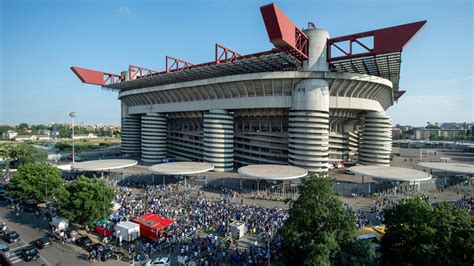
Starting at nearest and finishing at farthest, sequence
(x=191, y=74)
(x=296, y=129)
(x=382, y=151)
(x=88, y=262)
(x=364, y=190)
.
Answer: (x=88, y=262) → (x=364, y=190) → (x=296, y=129) → (x=382, y=151) → (x=191, y=74)

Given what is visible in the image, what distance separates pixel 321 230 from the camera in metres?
13.7

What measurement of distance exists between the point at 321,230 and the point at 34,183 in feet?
116

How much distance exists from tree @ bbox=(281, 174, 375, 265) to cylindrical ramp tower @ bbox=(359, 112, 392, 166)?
44.7 m

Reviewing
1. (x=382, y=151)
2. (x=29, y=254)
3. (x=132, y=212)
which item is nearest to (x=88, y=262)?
(x=29, y=254)

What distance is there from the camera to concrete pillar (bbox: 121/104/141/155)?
7550cm

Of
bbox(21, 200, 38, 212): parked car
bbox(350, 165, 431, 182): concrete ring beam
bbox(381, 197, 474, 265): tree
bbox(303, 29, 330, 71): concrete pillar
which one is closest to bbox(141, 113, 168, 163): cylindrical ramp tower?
bbox(21, 200, 38, 212): parked car

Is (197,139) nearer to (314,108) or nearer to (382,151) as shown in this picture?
(314,108)

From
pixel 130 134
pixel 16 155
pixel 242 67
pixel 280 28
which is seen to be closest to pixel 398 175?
pixel 280 28

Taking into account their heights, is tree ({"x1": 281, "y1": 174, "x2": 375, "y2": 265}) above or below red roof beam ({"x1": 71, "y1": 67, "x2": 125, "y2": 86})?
below

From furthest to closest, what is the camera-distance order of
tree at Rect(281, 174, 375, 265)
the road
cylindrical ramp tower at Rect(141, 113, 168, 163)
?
cylindrical ramp tower at Rect(141, 113, 168, 163) → the road → tree at Rect(281, 174, 375, 265)

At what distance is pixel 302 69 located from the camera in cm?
4328

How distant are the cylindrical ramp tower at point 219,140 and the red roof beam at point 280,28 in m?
20.9

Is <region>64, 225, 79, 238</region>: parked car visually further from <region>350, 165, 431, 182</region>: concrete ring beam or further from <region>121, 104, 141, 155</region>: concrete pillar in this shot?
<region>121, 104, 141, 155</region>: concrete pillar

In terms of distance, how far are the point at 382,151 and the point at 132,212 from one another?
51611mm
